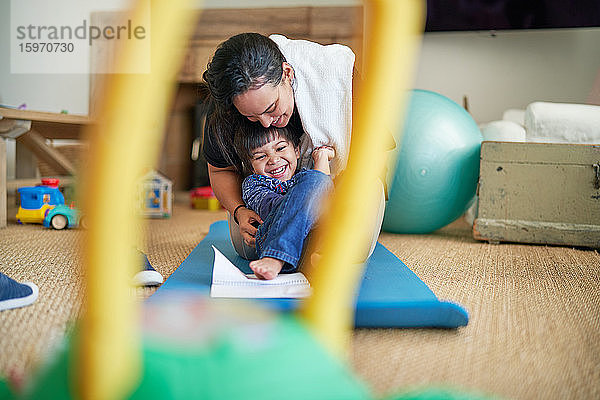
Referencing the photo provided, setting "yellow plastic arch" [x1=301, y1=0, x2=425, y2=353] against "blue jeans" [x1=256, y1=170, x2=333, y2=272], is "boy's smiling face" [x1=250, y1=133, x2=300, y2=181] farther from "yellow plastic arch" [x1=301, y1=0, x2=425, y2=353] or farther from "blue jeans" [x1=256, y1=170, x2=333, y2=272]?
"yellow plastic arch" [x1=301, y1=0, x2=425, y2=353]

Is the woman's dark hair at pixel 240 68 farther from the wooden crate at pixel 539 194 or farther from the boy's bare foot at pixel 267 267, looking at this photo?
the wooden crate at pixel 539 194

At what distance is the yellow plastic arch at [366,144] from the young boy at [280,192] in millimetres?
566

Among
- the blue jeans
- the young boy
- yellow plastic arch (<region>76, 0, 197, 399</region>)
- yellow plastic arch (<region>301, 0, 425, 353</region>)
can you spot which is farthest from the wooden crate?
yellow plastic arch (<region>76, 0, 197, 399</region>)

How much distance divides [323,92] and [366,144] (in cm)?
81

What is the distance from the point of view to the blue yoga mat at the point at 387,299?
93cm

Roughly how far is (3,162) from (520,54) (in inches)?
109

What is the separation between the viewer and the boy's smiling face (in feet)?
4.01

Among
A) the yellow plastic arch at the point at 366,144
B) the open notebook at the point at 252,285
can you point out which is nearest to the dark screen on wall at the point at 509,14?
the open notebook at the point at 252,285

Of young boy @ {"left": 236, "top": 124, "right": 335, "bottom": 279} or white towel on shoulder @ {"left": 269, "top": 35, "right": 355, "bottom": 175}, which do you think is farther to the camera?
white towel on shoulder @ {"left": 269, "top": 35, "right": 355, "bottom": 175}

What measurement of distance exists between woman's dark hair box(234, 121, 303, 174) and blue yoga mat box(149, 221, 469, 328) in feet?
0.90

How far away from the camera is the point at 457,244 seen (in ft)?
6.43

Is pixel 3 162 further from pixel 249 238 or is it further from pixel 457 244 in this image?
pixel 457 244

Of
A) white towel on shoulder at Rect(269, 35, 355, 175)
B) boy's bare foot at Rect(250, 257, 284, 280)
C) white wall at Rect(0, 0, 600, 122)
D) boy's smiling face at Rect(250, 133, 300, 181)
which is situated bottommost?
boy's bare foot at Rect(250, 257, 284, 280)

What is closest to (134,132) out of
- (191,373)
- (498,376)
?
(191,373)
